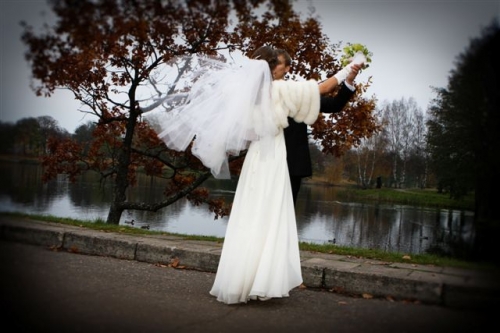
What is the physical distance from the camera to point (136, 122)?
9633mm

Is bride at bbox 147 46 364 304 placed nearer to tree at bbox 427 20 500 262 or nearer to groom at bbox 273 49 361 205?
groom at bbox 273 49 361 205

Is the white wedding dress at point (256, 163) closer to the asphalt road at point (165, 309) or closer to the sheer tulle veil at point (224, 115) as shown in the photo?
the sheer tulle veil at point (224, 115)

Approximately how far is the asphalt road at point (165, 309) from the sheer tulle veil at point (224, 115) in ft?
3.88

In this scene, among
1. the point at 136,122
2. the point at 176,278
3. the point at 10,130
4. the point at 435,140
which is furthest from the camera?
the point at 136,122

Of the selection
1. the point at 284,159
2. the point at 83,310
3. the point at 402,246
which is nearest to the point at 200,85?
the point at 284,159

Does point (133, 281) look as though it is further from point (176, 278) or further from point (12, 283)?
point (12, 283)

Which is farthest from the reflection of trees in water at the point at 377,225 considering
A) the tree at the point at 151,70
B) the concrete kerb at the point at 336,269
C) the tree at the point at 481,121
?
the tree at the point at 481,121

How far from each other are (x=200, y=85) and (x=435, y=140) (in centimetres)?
318

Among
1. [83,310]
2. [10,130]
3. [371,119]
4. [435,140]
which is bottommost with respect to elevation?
[83,310]

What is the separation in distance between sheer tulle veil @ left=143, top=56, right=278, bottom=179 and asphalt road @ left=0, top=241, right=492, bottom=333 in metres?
1.18

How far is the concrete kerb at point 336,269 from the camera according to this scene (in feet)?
11.1

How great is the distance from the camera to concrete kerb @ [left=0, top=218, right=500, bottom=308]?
3.38 meters

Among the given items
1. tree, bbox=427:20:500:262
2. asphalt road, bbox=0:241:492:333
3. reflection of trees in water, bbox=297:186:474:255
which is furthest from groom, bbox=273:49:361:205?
reflection of trees in water, bbox=297:186:474:255

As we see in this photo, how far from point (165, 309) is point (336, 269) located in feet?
5.69
